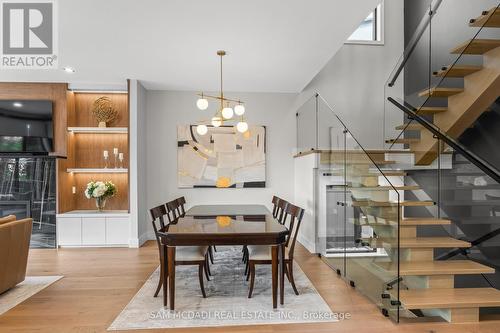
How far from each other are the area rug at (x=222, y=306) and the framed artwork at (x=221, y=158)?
7.82 ft

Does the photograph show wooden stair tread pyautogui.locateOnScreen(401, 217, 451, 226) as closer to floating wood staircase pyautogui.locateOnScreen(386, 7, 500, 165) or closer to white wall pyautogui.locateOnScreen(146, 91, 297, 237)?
floating wood staircase pyautogui.locateOnScreen(386, 7, 500, 165)

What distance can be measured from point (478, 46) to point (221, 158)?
4.14 m

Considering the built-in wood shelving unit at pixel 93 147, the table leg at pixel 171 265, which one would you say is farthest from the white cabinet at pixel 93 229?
the table leg at pixel 171 265

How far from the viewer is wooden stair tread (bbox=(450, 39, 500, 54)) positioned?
3.22 meters

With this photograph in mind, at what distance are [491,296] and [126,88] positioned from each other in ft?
18.8

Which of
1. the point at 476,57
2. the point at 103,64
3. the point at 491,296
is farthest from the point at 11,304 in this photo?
the point at 476,57

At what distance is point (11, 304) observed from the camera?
307cm

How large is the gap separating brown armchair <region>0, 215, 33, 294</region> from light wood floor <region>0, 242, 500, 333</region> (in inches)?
15.1

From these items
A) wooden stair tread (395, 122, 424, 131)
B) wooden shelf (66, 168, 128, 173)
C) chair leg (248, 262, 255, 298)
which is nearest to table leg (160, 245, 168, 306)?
chair leg (248, 262, 255, 298)

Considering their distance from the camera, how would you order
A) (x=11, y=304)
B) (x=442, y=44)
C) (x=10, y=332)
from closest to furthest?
(x=10, y=332), (x=11, y=304), (x=442, y=44)

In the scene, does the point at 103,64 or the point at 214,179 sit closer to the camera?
the point at 103,64

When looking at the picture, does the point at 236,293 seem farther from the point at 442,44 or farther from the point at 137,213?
the point at 442,44

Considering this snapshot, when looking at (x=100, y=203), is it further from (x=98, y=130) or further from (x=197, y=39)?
(x=197, y=39)

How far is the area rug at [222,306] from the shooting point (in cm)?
268
